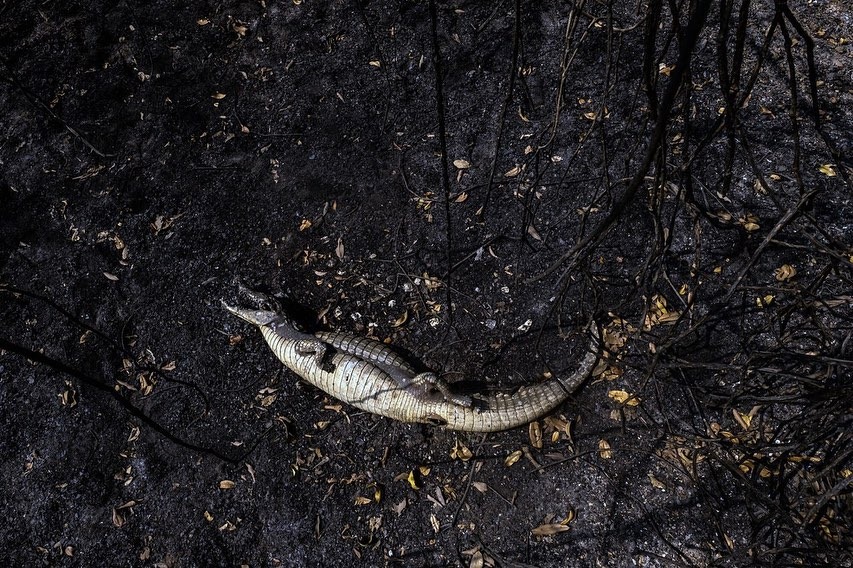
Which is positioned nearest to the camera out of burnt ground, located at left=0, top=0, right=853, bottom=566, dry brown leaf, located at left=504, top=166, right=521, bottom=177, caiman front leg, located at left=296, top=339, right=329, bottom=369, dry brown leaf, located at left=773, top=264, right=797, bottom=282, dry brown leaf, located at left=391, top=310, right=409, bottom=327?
burnt ground, located at left=0, top=0, right=853, bottom=566

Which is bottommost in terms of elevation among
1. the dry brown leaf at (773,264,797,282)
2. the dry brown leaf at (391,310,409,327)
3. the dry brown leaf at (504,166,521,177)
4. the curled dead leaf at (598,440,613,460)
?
the dry brown leaf at (391,310,409,327)

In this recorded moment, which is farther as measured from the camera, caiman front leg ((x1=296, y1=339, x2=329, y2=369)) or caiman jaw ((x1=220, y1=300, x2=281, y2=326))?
caiman jaw ((x1=220, y1=300, x2=281, y2=326))

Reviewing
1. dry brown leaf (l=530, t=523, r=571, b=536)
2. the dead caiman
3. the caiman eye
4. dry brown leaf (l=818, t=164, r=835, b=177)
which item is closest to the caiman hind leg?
the dead caiman

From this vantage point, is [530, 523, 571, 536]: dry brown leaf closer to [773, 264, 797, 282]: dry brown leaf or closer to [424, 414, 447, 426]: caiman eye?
[424, 414, 447, 426]: caiman eye

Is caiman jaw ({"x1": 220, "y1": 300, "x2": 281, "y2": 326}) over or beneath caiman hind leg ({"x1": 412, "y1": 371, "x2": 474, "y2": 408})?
beneath

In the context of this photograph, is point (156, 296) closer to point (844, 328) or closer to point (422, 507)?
point (422, 507)

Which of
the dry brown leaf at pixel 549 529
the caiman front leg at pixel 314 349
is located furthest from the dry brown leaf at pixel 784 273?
the caiman front leg at pixel 314 349
